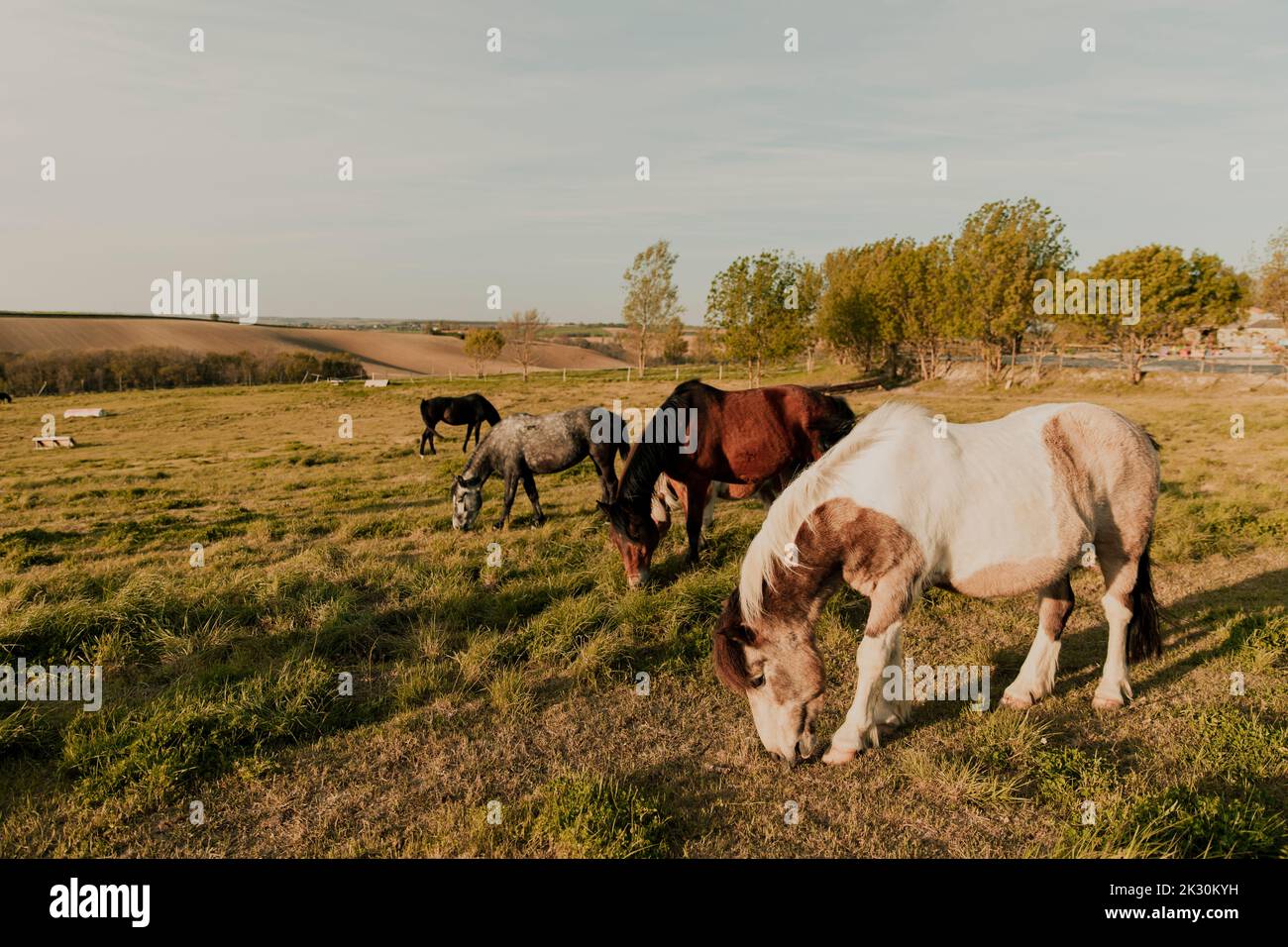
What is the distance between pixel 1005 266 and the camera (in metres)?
35.4

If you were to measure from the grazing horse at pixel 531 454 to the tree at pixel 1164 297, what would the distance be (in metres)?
34.3

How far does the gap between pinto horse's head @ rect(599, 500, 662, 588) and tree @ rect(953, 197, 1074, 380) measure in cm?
3605

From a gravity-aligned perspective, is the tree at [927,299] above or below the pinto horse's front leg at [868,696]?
above

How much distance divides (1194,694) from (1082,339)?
41097 millimetres

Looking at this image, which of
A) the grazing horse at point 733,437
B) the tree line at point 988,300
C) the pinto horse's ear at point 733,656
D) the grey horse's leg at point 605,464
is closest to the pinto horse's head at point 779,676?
the pinto horse's ear at point 733,656

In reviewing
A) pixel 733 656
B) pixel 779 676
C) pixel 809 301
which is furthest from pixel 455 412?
pixel 809 301

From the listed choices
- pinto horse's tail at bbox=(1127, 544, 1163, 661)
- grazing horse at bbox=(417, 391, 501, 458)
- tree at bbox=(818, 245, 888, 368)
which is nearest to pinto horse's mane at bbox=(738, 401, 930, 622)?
pinto horse's tail at bbox=(1127, 544, 1163, 661)

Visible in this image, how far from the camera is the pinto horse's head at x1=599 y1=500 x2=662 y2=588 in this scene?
7.26 meters

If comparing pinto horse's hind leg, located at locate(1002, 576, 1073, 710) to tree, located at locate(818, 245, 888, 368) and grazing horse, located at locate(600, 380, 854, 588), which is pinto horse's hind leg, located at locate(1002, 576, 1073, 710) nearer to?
grazing horse, located at locate(600, 380, 854, 588)

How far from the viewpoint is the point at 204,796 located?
13.0 ft

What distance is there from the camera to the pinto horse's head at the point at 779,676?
4.27 meters

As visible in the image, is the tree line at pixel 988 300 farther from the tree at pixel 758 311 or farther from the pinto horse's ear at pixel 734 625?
the pinto horse's ear at pixel 734 625

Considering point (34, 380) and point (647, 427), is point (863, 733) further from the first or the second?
point (34, 380)
